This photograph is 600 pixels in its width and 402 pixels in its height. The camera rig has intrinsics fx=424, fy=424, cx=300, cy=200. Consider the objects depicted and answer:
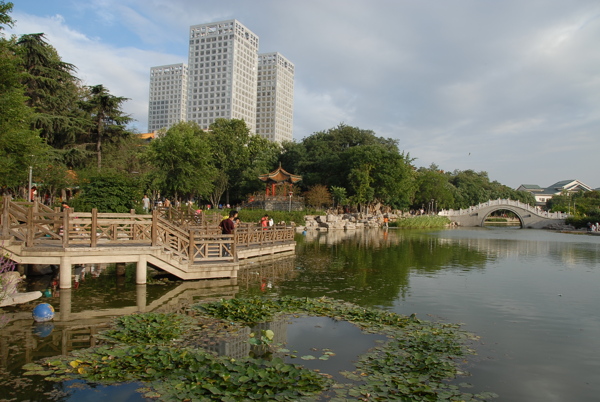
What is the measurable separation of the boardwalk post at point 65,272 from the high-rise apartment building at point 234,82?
328 feet

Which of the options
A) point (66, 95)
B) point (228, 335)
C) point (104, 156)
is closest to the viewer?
point (228, 335)

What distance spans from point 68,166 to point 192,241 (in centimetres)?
2285

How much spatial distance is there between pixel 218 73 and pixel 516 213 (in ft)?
275

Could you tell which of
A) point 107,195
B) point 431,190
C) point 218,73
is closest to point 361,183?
point 431,190

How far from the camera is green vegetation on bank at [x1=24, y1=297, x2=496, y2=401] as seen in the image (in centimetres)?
527

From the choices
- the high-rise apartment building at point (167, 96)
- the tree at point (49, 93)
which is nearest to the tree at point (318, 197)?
the tree at point (49, 93)

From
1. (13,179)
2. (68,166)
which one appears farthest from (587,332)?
(68,166)

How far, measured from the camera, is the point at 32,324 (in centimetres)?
775

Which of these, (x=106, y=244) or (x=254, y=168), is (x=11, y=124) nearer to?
(x=106, y=244)

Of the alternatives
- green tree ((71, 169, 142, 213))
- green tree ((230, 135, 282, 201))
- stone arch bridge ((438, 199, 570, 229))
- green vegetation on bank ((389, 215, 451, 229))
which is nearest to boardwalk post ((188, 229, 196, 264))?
green tree ((71, 169, 142, 213))

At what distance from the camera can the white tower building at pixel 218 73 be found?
377 feet

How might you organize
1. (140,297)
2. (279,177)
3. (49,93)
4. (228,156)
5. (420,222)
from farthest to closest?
(420,222) → (228,156) → (279,177) → (49,93) → (140,297)

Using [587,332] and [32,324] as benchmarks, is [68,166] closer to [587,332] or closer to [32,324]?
[32,324]

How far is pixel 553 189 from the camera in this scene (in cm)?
12406
